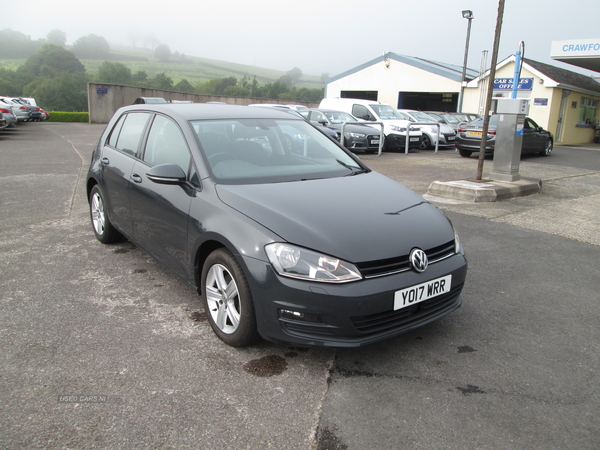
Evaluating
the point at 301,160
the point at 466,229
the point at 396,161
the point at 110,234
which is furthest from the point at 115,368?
the point at 396,161

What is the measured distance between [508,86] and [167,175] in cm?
2220

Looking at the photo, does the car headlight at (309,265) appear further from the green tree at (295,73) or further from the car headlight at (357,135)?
the green tree at (295,73)

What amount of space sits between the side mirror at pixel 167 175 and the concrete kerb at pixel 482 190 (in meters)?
6.12

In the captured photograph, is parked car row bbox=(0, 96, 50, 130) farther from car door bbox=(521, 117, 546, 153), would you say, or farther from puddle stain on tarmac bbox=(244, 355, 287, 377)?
puddle stain on tarmac bbox=(244, 355, 287, 377)

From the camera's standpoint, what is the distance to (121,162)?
15.3 ft

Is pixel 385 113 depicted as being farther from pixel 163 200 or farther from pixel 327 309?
pixel 327 309

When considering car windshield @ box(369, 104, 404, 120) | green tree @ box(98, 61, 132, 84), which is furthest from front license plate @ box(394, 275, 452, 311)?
green tree @ box(98, 61, 132, 84)

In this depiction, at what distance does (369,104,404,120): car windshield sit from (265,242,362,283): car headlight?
16274 mm

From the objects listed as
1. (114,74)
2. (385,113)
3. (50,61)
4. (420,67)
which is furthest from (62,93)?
(385,113)

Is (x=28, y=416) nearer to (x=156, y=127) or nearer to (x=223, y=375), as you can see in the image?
(x=223, y=375)

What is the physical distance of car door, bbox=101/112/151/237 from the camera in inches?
178

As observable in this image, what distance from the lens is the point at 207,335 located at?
11.2 feet

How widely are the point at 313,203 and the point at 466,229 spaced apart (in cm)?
383

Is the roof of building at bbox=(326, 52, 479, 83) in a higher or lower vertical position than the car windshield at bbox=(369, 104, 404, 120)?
higher
